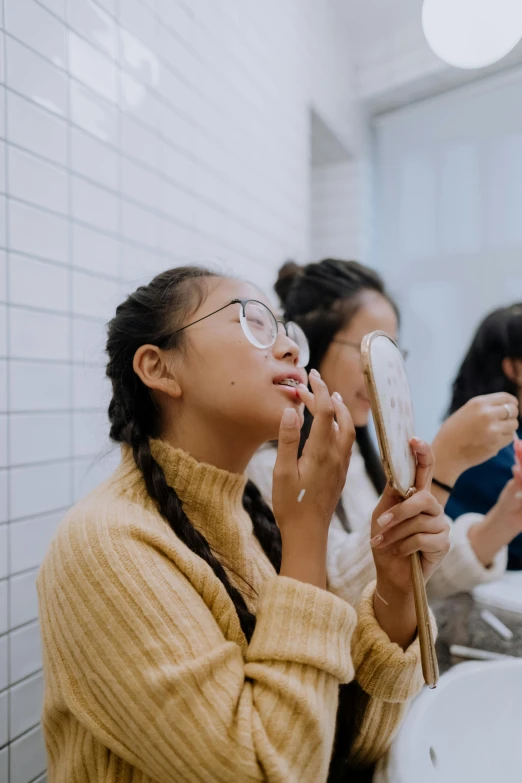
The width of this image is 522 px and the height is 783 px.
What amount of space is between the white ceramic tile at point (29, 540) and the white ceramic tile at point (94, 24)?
880 millimetres

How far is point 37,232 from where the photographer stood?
91 cm

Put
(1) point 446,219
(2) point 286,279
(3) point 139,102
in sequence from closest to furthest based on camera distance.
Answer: (3) point 139,102
(2) point 286,279
(1) point 446,219

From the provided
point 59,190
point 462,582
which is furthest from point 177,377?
point 462,582

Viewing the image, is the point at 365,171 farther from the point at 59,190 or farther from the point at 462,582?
the point at 462,582

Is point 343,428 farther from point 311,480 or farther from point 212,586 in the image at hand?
point 212,586

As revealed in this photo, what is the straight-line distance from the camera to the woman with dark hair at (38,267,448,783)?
1.63ft

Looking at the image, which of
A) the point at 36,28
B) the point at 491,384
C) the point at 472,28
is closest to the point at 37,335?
the point at 36,28

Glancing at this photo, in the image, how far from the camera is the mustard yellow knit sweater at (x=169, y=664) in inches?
19.2

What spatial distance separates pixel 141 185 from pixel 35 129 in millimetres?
289

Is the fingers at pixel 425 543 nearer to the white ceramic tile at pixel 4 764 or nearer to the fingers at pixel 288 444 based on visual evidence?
the fingers at pixel 288 444

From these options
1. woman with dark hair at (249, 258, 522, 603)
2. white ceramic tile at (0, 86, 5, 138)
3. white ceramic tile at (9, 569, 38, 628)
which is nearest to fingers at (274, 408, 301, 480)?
woman with dark hair at (249, 258, 522, 603)

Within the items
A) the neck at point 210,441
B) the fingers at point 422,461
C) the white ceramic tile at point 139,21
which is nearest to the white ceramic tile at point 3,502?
the neck at point 210,441

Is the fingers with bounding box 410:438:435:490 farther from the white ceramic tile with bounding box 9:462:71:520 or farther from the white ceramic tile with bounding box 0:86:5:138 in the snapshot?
the white ceramic tile with bounding box 0:86:5:138

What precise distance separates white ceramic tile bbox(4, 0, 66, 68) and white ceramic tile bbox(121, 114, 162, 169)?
0.18 meters
